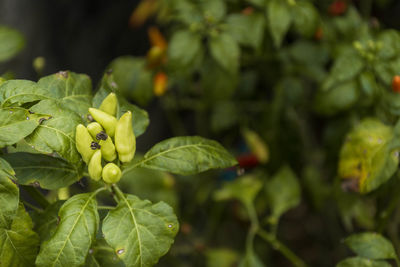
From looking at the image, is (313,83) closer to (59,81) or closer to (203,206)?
(203,206)

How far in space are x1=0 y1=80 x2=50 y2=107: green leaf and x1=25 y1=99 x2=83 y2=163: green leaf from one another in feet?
0.06

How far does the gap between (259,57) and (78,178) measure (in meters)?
1.06

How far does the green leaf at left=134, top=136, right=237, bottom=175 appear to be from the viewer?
0.89m

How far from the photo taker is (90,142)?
31.4 inches

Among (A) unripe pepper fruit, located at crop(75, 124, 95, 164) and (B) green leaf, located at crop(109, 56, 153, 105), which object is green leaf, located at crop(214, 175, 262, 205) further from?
(A) unripe pepper fruit, located at crop(75, 124, 95, 164)

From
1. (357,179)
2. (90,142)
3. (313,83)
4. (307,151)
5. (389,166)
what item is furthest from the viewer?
(313,83)

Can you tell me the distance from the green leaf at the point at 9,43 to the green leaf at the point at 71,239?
63 cm

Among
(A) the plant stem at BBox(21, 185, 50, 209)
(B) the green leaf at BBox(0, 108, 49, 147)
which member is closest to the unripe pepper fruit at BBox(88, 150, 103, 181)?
(B) the green leaf at BBox(0, 108, 49, 147)

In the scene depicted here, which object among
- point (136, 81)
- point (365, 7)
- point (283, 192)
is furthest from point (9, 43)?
point (365, 7)

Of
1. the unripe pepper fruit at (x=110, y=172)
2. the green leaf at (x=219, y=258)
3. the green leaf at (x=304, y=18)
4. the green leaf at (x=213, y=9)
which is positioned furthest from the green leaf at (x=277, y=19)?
the green leaf at (x=219, y=258)

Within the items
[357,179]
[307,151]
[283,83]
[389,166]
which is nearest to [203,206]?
[307,151]

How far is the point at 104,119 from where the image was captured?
2.73ft

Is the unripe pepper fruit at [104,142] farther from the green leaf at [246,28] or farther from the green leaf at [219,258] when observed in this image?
the green leaf at [219,258]

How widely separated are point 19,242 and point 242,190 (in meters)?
1.01
